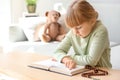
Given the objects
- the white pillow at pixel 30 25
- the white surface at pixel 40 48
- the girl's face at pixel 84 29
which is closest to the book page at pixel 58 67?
the girl's face at pixel 84 29

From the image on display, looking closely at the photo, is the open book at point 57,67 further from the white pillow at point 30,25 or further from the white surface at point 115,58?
the white pillow at point 30,25

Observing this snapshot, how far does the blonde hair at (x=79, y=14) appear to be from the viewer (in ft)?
4.25

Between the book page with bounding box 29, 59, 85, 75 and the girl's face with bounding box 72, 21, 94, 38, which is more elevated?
the girl's face with bounding box 72, 21, 94, 38

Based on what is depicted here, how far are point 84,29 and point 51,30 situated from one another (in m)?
1.46

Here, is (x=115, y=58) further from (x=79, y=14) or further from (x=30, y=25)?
(x=30, y=25)

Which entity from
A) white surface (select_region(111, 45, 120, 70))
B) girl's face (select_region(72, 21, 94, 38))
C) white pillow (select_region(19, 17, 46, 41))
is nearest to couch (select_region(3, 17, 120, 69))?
white pillow (select_region(19, 17, 46, 41))

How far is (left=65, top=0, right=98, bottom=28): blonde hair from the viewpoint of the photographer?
1.29 meters

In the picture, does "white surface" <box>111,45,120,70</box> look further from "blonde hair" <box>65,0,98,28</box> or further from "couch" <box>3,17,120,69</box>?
"blonde hair" <box>65,0,98,28</box>

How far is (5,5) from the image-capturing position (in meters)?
3.84

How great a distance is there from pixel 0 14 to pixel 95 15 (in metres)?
2.79

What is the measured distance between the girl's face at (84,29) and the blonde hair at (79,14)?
0.03m

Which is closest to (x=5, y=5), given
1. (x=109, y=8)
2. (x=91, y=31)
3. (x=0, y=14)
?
(x=0, y=14)

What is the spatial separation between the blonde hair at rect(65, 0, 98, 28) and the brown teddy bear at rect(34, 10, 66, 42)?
1.43m

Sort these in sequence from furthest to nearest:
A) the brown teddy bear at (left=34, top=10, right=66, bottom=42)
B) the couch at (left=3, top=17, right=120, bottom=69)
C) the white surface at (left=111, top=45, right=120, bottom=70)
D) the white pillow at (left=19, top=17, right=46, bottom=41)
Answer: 1. the white pillow at (left=19, top=17, right=46, bottom=41)
2. the brown teddy bear at (left=34, top=10, right=66, bottom=42)
3. the couch at (left=3, top=17, right=120, bottom=69)
4. the white surface at (left=111, top=45, right=120, bottom=70)
